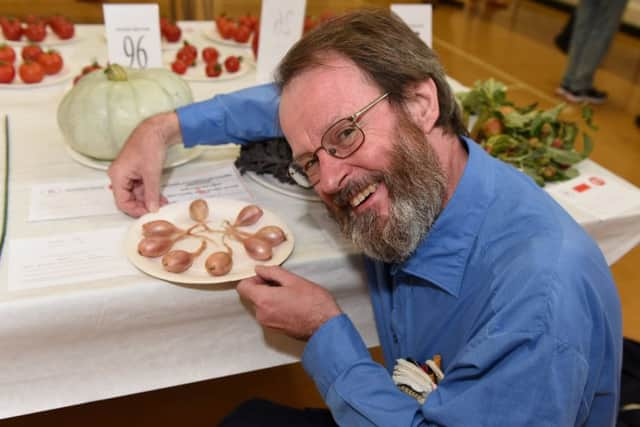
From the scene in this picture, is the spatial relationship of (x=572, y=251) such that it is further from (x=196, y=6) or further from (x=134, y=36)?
(x=196, y=6)

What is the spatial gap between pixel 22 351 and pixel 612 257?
1.27 m

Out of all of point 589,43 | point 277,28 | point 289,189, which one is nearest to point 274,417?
point 289,189

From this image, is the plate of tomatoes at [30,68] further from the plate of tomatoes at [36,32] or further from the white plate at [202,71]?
the white plate at [202,71]

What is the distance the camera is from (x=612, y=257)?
1.35m

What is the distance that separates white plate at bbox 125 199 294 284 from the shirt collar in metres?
0.25

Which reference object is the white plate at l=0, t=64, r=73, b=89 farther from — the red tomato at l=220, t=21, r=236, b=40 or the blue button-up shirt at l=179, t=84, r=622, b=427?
the blue button-up shirt at l=179, t=84, r=622, b=427

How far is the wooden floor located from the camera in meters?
1.61

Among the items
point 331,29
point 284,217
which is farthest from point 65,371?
point 331,29

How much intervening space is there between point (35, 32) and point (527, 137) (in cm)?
156

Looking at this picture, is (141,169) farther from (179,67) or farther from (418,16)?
(418,16)

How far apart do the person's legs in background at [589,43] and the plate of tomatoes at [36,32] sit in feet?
10.8

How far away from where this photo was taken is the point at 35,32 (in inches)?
72.0

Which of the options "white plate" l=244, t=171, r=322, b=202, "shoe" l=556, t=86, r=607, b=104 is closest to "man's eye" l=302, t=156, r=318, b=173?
"white plate" l=244, t=171, r=322, b=202

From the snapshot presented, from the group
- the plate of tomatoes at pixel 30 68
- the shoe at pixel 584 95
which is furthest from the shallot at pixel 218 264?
the shoe at pixel 584 95
